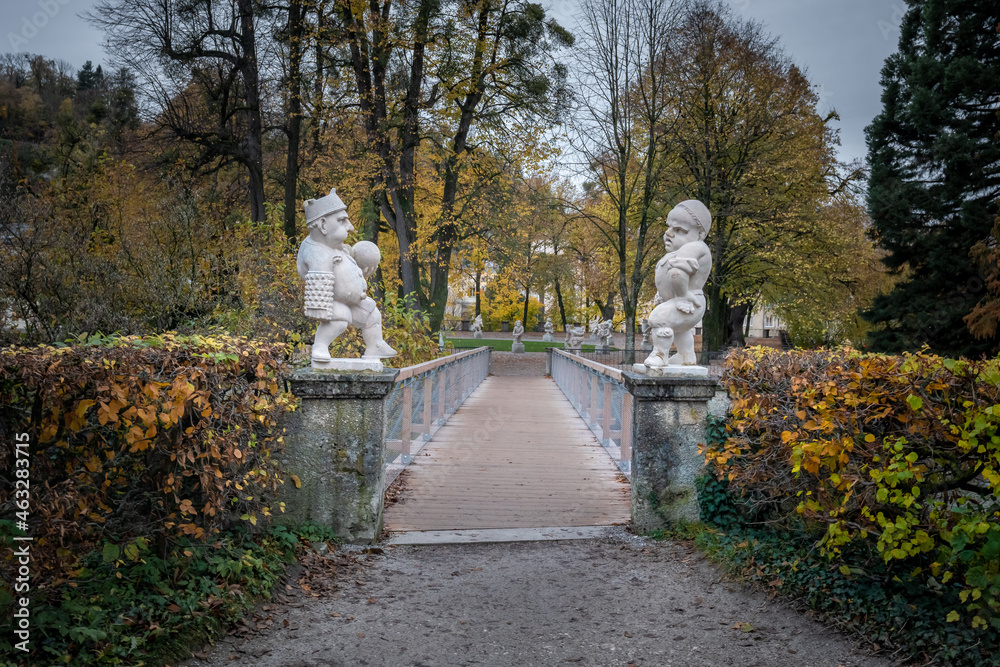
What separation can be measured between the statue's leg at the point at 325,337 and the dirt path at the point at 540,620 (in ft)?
4.79

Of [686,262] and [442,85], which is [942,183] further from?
[686,262]

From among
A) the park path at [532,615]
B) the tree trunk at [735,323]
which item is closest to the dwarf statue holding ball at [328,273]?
the park path at [532,615]

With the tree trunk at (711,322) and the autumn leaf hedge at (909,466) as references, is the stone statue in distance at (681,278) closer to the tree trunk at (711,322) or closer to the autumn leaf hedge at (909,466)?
the autumn leaf hedge at (909,466)

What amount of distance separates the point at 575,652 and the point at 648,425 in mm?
2009

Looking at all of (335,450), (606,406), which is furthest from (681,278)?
(606,406)

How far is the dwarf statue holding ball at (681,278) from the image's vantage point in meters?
5.12

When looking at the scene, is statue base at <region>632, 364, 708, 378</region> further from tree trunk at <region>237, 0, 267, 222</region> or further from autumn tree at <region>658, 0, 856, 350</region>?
autumn tree at <region>658, 0, 856, 350</region>

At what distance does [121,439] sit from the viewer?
3.24 m

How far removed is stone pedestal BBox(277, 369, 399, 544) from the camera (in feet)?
15.6

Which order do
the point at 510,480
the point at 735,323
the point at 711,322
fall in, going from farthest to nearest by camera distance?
the point at 735,323
the point at 711,322
the point at 510,480

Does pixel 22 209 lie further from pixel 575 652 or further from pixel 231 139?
pixel 575 652

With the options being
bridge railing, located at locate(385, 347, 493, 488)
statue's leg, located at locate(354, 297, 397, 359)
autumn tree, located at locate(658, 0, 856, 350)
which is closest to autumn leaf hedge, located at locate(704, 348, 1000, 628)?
statue's leg, located at locate(354, 297, 397, 359)

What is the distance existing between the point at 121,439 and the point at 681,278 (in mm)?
3800

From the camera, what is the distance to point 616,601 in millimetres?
4086
